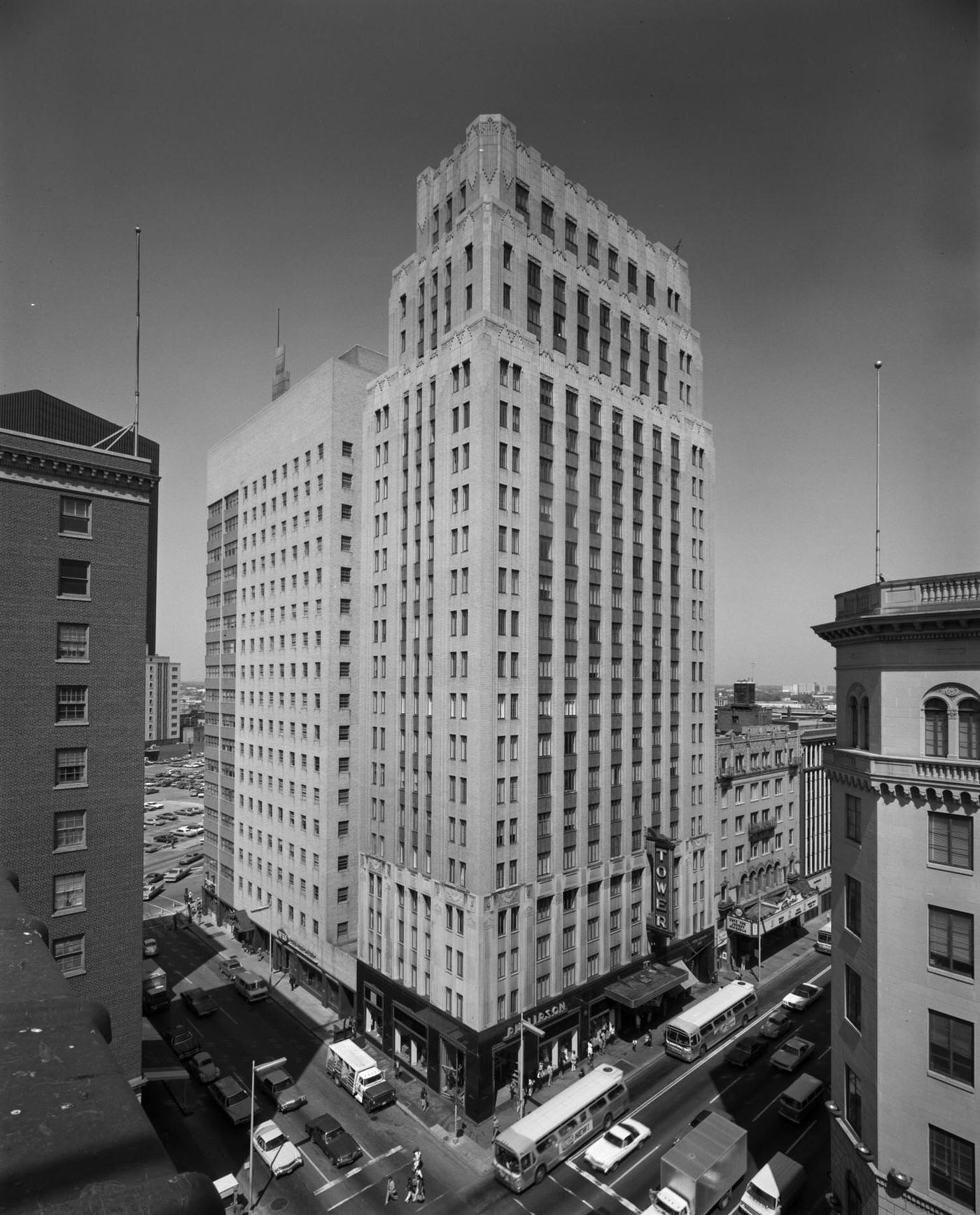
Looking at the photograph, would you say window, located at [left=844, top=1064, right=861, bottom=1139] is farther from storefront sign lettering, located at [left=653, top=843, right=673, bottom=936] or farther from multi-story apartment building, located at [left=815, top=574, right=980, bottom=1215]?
storefront sign lettering, located at [left=653, top=843, right=673, bottom=936]

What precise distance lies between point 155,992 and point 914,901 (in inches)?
2194

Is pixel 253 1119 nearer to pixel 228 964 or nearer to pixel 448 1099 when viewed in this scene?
pixel 448 1099

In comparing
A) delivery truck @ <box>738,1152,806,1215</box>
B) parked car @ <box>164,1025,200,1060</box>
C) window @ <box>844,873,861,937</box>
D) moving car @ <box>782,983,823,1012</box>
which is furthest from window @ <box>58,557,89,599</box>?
moving car @ <box>782,983,823,1012</box>

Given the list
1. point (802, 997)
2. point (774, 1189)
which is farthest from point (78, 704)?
point (802, 997)

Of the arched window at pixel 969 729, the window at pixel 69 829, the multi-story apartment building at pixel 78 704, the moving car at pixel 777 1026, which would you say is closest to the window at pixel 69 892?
the multi-story apartment building at pixel 78 704

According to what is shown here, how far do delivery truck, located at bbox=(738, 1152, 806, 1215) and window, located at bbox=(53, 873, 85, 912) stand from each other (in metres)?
35.0

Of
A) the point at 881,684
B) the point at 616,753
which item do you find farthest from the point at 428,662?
the point at 881,684

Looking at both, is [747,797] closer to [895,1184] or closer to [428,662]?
[428,662]

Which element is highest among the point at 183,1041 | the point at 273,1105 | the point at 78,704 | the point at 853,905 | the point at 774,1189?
the point at 78,704

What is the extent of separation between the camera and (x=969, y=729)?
25281mm

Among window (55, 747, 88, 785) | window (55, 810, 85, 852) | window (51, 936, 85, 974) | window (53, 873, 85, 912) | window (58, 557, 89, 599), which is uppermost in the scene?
window (58, 557, 89, 599)

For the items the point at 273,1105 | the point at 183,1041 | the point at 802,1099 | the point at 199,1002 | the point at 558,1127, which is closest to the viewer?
the point at 558,1127

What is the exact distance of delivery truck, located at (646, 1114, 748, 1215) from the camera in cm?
3156

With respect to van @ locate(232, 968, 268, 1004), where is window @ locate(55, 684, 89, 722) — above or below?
above
